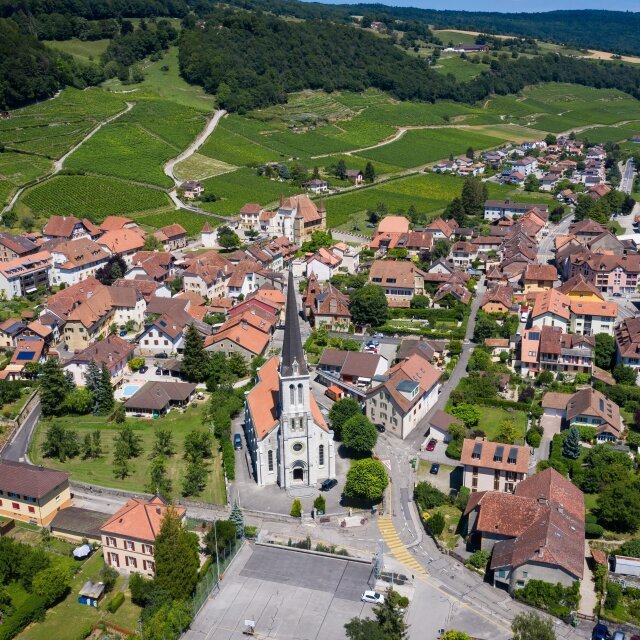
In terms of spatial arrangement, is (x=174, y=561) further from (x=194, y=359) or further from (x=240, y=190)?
(x=240, y=190)

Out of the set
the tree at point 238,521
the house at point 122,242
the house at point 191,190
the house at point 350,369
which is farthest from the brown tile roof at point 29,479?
the house at point 191,190

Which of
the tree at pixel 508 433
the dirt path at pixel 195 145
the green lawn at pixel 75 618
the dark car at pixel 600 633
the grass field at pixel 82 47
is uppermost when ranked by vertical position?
the grass field at pixel 82 47

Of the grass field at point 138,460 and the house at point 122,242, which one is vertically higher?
the house at point 122,242

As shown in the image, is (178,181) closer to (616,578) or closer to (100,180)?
(100,180)

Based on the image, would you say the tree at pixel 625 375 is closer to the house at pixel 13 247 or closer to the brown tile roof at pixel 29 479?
the brown tile roof at pixel 29 479

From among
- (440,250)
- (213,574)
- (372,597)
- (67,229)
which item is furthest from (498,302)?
(67,229)

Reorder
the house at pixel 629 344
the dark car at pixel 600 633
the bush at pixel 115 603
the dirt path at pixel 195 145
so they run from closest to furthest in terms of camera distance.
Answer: the dark car at pixel 600 633, the bush at pixel 115 603, the house at pixel 629 344, the dirt path at pixel 195 145

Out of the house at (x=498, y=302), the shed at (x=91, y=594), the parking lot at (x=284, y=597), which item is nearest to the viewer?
the parking lot at (x=284, y=597)

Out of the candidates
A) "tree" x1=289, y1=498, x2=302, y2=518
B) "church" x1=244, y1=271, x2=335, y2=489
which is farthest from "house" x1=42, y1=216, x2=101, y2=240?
"tree" x1=289, y1=498, x2=302, y2=518
